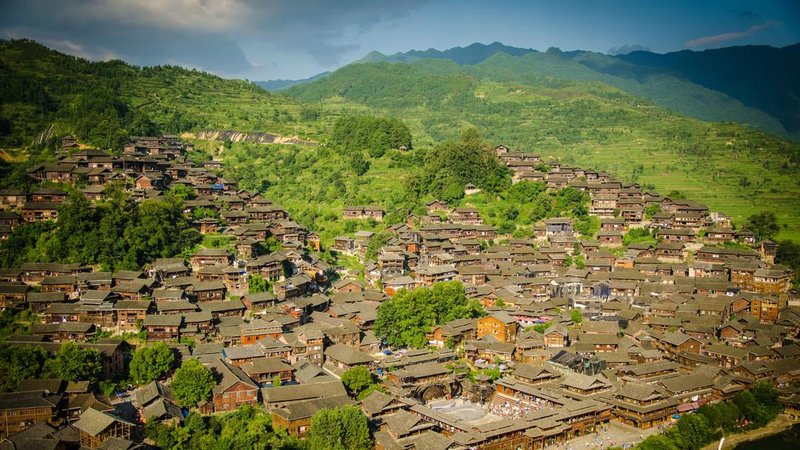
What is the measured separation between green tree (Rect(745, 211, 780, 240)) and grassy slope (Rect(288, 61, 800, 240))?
3088mm

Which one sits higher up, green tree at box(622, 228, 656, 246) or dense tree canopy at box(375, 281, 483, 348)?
green tree at box(622, 228, 656, 246)

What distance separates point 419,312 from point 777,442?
20.9 meters

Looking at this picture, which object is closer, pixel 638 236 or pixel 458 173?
pixel 638 236

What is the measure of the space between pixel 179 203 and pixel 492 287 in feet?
78.7

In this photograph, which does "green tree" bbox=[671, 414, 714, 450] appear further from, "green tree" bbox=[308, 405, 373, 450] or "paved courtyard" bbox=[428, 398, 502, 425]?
"green tree" bbox=[308, 405, 373, 450]

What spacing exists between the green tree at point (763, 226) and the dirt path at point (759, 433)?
72.3 feet

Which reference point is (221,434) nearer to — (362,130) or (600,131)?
(362,130)

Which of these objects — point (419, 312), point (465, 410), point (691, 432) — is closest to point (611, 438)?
point (691, 432)

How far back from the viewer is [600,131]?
99.9 meters

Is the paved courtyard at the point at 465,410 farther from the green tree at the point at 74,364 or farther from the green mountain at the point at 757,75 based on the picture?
the green mountain at the point at 757,75

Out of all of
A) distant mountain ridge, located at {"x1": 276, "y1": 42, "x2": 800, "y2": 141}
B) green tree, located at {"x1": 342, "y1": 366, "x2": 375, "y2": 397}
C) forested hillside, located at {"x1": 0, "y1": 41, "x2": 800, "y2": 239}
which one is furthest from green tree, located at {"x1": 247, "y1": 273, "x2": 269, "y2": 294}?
distant mountain ridge, located at {"x1": 276, "y1": 42, "x2": 800, "y2": 141}

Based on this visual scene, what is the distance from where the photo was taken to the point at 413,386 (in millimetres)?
33875

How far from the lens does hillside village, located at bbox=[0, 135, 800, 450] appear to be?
3052 cm

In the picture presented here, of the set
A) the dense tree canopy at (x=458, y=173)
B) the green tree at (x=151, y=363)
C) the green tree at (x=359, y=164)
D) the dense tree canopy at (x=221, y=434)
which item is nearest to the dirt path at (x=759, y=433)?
the dense tree canopy at (x=221, y=434)
